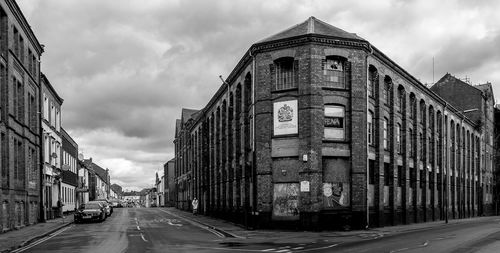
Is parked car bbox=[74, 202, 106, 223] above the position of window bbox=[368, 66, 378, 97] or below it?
below

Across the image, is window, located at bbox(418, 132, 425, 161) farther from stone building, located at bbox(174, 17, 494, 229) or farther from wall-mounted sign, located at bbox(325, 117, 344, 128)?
wall-mounted sign, located at bbox(325, 117, 344, 128)

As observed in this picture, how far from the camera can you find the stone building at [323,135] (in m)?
31.3

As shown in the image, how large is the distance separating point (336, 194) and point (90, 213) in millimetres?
18771

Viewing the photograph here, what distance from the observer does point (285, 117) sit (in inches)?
1265

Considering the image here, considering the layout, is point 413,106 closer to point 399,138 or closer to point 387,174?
point 399,138

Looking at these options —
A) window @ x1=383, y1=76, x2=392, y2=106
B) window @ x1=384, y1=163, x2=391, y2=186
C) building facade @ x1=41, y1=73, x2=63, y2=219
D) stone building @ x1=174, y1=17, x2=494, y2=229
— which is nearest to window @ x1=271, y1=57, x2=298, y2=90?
stone building @ x1=174, y1=17, x2=494, y2=229

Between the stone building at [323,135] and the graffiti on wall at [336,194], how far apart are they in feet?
0.19

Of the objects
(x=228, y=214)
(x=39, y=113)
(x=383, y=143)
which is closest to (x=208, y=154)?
(x=228, y=214)

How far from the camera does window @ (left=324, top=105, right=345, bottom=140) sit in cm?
3206

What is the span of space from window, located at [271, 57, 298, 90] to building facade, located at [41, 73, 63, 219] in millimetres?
19469

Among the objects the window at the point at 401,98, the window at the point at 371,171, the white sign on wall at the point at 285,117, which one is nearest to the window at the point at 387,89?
the window at the point at 401,98

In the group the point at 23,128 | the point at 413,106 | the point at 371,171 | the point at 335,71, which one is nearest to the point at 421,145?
the point at 413,106

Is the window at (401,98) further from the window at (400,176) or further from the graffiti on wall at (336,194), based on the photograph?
the graffiti on wall at (336,194)

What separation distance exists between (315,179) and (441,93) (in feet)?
135
